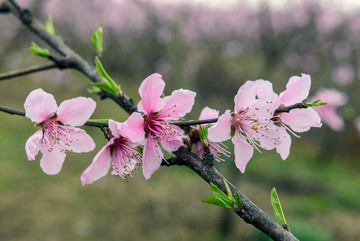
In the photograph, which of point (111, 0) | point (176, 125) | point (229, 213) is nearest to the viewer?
point (176, 125)

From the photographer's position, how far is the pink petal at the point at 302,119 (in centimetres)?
91

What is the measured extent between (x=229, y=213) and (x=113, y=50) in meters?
9.53

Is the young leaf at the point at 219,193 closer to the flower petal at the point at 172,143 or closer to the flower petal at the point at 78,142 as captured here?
the flower petal at the point at 172,143

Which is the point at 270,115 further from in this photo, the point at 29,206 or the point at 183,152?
the point at 29,206

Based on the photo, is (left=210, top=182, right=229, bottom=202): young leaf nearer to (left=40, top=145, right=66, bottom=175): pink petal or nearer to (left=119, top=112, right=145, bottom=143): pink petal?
(left=119, top=112, right=145, bottom=143): pink petal

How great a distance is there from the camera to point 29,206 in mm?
5203

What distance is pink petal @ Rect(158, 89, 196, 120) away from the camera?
86 cm

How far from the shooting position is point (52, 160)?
0.98 m

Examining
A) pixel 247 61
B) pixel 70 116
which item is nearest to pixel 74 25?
pixel 247 61

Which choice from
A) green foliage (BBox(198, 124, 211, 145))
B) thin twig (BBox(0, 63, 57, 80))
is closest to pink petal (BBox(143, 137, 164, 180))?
green foliage (BBox(198, 124, 211, 145))

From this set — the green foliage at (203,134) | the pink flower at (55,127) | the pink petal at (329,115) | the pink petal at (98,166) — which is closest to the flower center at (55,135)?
the pink flower at (55,127)

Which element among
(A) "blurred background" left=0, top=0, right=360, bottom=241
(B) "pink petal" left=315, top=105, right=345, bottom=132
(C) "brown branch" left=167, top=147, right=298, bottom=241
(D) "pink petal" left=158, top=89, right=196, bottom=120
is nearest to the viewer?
(C) "brown branch" left=167, top=147, right=298, bottom=241

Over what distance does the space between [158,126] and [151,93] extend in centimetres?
10

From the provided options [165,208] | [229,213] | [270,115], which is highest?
[270,115]
